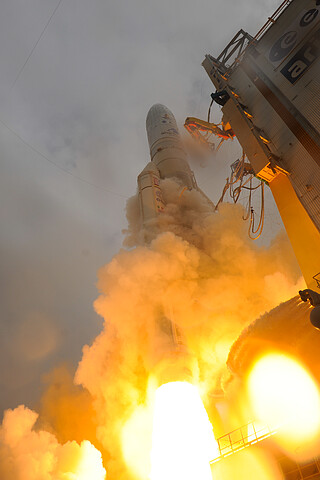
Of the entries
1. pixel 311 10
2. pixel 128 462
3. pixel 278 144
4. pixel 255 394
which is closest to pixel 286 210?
pixel 278 144

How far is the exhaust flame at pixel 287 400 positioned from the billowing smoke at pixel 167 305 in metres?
4.52

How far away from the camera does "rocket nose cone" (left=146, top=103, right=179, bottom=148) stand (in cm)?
3072

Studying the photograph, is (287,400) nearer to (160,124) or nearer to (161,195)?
(161,195)

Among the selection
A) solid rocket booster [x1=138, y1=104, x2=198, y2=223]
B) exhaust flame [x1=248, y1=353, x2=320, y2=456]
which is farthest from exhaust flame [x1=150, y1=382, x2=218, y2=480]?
solid rocket booster [x1=138, y1=104, x2=198, y2=223]

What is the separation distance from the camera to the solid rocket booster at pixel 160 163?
2552cm

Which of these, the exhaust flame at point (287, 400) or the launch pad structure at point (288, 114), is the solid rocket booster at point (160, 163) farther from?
the exhaust flame at point (287, 400)

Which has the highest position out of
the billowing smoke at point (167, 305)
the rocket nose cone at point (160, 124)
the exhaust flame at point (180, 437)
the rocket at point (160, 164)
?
the rocket nose cone at point (160, 124)

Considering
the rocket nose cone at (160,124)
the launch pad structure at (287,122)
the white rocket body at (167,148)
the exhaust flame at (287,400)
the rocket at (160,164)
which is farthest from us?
the rocket nose cone at (160,124)

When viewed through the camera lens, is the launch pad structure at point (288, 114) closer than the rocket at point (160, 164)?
Yes

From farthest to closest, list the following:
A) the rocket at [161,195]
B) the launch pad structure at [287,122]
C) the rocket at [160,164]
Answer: the rocket at [160,164]
the rocket at [161,195]
the launch pad structure at [287,122]

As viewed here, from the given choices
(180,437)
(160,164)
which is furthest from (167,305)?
(160,164)

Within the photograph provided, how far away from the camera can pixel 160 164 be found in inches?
1129

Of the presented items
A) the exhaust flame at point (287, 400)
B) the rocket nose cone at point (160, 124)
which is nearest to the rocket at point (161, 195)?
the rocket nose cone at point (160, 124)

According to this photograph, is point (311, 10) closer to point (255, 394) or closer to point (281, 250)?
point (281, 250)
